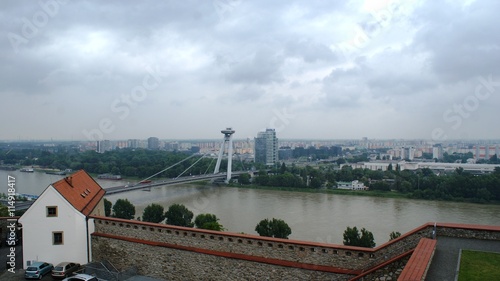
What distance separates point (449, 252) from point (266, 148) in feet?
92.7

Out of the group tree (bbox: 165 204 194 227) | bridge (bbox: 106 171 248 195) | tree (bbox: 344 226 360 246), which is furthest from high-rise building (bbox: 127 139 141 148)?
tree (bbox: 344 226 360 246)

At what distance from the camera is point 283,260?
274 cm

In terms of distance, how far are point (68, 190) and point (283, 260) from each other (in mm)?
2258

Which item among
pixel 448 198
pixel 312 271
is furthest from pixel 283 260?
pixel 448 198

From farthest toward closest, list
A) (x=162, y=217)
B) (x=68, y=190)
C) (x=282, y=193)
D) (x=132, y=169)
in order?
(x=132, y=169) < (x=282, y=193) < (x=162, y=217) < (x=68, y=190)

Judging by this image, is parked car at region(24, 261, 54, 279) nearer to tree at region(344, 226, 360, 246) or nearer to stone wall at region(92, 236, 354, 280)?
stone wall at region(92, 236, 354, 280)

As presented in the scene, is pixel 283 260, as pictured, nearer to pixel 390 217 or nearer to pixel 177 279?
pixel 177 279

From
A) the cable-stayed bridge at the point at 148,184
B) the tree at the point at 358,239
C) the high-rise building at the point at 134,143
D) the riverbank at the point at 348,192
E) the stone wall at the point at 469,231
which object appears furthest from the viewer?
the high-rise building at the point at 134,143

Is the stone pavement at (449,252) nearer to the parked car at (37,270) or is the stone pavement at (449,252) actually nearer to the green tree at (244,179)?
the parked car at (37,270)

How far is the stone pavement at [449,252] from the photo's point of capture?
6.35 ft

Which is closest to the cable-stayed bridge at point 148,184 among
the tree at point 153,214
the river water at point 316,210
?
the river water at point 316,210

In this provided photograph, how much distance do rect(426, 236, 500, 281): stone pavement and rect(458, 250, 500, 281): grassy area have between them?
1.7 inches

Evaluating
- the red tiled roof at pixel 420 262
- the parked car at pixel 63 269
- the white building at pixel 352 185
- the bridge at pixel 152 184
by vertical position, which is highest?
the red tiled roof at pixel 420 262

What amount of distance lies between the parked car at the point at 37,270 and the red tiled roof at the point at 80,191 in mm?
526
